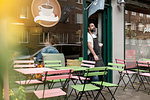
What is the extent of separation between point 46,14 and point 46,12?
6 centimetres

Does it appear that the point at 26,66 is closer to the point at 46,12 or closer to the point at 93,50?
the point at 46,12

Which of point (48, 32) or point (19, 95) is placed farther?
point (48, 32)

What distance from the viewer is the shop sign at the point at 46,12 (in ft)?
15.9

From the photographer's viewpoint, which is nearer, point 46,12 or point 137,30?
point 46,12

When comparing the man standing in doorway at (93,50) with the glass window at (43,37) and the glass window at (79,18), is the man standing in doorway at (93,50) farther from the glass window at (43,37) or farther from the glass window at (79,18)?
the glass window at (43,37)

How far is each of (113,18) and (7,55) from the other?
5984mm

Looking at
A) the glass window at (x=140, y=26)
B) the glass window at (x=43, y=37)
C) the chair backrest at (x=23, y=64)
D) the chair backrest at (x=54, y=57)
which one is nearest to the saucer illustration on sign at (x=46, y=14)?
the glass window at (x=43, y=37)

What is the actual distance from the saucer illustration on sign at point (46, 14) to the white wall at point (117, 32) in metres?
2.37

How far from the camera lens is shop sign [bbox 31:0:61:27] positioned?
4.85 metres

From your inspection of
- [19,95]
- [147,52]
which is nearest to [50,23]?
[19,95]

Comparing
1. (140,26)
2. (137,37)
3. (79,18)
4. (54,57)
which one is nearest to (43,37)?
(54,57)

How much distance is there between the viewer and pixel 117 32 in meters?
6.43

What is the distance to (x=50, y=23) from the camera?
16.7 feet

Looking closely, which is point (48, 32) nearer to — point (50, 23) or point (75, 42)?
point (50, 23)
